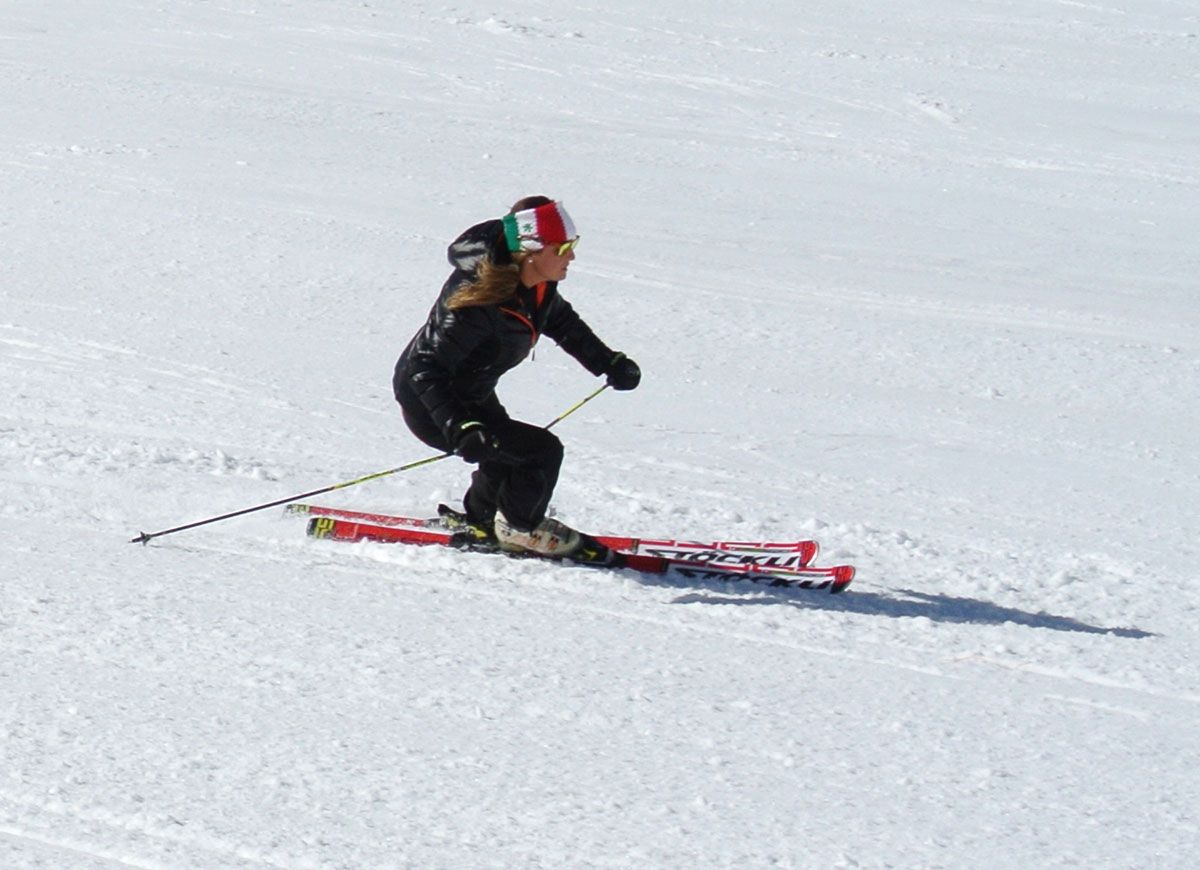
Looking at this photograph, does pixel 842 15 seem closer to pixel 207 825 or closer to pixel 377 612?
pixel 377 612

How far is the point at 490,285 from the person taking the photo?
512cm

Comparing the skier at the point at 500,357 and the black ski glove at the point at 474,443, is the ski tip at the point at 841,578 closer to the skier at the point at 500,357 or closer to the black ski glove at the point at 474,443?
the skier at the point at 500,357

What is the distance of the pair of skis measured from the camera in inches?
217

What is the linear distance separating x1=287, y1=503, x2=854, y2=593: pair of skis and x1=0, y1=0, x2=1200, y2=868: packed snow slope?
0.42ft

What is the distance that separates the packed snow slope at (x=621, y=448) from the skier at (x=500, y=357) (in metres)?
0.25

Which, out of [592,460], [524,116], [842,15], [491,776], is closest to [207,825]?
[491,776]

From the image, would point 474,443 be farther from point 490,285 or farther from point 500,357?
point 490,285

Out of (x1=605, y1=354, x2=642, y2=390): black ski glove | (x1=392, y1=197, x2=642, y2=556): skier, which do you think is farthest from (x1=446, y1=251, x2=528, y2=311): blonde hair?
(x1=605, y1=354, x2=642, y2=390): black ski glove

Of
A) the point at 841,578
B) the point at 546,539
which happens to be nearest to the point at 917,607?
the point at 841,578

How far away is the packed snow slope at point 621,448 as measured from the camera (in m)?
3.68

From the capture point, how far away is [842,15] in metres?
18.2

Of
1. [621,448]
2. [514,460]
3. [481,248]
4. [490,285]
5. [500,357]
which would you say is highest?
[481,248]

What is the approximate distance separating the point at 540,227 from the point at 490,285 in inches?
9.9

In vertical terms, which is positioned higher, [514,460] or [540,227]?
[540,227]
